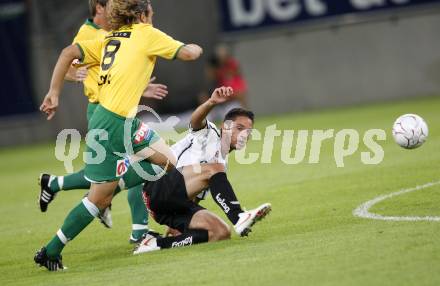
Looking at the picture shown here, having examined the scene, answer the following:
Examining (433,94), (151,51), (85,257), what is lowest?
(433,94)

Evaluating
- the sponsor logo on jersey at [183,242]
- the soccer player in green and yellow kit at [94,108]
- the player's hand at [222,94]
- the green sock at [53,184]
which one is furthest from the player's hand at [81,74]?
the sponsor logo on jersey at [183,242]

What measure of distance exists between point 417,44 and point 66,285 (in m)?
15.6

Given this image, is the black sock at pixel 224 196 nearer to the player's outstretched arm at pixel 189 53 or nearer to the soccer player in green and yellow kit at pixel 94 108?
the soccer player in green and yellow kit at pixel 94 108

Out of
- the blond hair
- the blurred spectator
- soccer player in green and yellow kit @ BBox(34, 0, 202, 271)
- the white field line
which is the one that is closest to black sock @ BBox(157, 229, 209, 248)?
soccer player in green and yellow kit @ BBox(34, 0, 202, 271)

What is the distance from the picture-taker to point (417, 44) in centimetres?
2109

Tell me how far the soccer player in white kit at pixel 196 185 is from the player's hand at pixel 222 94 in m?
0.29

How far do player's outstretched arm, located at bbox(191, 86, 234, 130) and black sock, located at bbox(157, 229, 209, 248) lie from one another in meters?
0.92

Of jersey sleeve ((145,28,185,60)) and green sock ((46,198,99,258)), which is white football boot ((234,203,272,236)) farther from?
jersey sleeve ((145,28,185,60))

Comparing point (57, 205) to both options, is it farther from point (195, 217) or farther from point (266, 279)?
point (266, 279)

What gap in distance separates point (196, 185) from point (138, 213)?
2.37ft

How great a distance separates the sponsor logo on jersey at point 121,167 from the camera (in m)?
7.75

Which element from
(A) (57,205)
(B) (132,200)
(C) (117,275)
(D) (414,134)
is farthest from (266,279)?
(A) (57,205)

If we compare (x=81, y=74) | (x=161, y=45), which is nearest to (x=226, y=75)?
(x=81, y=74)

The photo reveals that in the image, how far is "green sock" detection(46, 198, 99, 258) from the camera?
25.0ft
